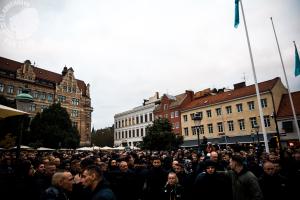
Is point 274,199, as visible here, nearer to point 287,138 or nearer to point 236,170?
point 236,170

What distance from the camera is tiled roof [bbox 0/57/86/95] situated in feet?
157

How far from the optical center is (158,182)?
5.84 m

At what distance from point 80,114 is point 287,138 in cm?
4633

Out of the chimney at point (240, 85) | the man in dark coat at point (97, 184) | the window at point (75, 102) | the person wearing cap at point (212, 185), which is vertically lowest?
the person wearing cap at point (212, 185)

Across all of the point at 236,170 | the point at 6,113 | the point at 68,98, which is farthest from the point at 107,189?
the point at 68,98

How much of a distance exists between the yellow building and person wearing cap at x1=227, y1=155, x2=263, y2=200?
2809cm

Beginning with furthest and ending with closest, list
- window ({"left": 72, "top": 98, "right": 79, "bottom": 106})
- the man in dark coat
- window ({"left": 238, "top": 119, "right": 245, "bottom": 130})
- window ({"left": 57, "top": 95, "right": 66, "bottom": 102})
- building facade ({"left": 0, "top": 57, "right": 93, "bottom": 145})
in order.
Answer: window ({"left": 72, "top": 98, "right": 79, "bottom": 106}), window ({"left": 57, "top": 95, "right": 66, "bottom": 102}), building facade ({"left": 0, "top": 57, "right": 93, "bottom": 145}), window ({"left": 238, "top": 119, "right": 245, "bottom": 130}), the man in dark coat

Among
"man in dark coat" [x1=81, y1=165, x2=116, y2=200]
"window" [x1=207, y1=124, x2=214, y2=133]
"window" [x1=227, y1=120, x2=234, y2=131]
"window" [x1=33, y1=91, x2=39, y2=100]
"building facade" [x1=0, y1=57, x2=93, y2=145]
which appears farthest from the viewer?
"window" [x1=33, y1=91, x2=39, y2=100]

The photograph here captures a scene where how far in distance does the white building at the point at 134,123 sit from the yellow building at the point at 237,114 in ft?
42.3

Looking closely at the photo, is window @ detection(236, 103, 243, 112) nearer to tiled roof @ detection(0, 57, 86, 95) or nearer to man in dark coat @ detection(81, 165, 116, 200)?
man in dark coat @ detection(81, 165, 116, 200)

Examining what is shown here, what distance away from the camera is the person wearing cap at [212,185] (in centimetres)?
491

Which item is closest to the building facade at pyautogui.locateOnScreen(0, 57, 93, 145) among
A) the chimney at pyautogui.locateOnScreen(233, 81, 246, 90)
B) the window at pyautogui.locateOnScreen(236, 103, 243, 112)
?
the chimney at pyautogui.locateOnScreen(233, 81, 246, 90)

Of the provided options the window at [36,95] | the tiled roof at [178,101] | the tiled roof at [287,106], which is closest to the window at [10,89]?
the window at [36,95]

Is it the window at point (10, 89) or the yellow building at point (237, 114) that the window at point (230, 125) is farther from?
the window at point (10, 89)
